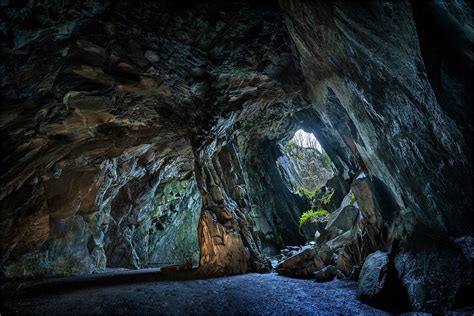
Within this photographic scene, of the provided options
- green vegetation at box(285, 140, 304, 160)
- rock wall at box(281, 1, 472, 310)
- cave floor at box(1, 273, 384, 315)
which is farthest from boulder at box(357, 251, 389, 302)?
green vegetation at box(285, 140, 304, 160)

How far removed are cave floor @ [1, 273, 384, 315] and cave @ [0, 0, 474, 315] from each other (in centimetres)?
7

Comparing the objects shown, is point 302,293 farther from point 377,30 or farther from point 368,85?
point 377,30

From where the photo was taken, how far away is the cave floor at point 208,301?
183 inches

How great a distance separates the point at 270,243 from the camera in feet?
58.6

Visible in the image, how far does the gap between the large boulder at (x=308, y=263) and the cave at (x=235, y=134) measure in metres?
0.06

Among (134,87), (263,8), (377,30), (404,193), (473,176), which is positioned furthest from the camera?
(134,87)

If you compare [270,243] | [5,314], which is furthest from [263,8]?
[270,243]

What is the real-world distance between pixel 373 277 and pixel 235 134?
436 inches

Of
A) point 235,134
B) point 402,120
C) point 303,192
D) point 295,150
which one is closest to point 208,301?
point 402,120

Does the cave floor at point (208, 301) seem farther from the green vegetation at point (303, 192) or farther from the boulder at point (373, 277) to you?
the green vegetation at point (303, 192)

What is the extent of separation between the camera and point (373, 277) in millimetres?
5227

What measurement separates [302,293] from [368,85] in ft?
15.1

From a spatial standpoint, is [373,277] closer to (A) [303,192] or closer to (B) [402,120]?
(B) [402,120]

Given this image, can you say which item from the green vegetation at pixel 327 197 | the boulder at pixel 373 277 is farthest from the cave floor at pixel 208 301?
the green vegetation at pixel 327 197
